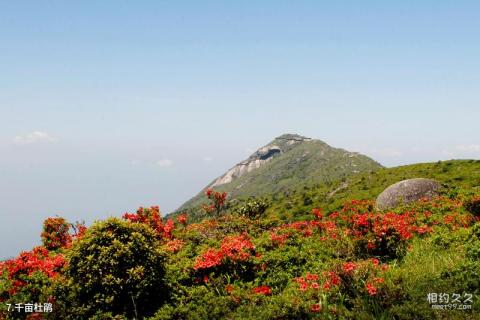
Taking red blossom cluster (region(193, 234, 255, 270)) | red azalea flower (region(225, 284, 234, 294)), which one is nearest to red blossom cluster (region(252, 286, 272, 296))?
red azalea flower (region(225, 284, 234, 294))

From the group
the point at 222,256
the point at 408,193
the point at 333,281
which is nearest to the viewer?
the point at 333,281

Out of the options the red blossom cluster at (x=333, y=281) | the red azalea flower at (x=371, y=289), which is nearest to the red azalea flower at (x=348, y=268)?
the red blossom cluster at (x=333, y=281)

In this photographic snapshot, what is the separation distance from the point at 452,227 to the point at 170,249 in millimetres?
13891

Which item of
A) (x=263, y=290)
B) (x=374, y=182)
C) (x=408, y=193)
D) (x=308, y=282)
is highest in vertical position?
(x=374, y=182)

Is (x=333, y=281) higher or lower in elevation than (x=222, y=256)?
lower

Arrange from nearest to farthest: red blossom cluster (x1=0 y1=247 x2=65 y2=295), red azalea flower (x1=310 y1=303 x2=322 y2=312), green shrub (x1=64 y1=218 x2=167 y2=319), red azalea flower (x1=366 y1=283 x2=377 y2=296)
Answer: red azalea flower (x1=310 y1=303 x2=322 y2=312) → red azalea flower (x1=366 y1=283 x2=377 y2=296) → green shrub (x1=64 y1=218 x2=167 y2=319) → red blossom cluster (x1=0 y1=247 x2=65 y2=295)

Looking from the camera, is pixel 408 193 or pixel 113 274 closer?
pixel 113 274

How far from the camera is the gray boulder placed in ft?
104

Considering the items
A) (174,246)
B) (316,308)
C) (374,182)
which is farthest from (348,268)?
(374,182)

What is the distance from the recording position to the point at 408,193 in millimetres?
32219

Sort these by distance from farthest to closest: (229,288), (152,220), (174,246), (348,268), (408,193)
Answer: (408,193)
(152,220)
(174,246)
(229,288)
(348,268)

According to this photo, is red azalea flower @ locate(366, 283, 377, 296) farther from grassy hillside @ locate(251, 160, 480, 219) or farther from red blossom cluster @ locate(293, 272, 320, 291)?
grassy hillside @ locate(251, 160, 480, 219)

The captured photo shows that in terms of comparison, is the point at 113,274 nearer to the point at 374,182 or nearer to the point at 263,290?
the point at 263,290

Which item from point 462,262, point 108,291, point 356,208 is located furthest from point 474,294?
point 356,208
